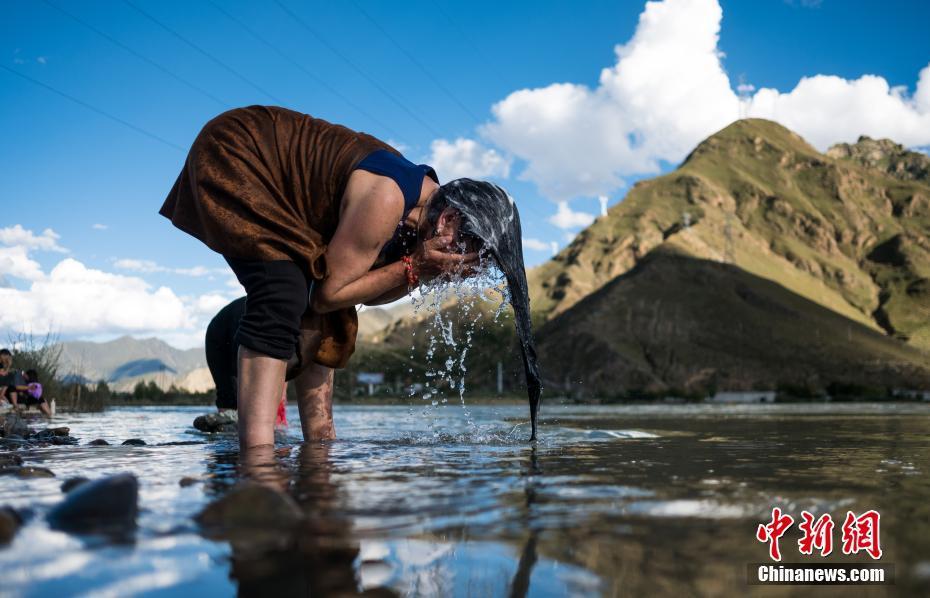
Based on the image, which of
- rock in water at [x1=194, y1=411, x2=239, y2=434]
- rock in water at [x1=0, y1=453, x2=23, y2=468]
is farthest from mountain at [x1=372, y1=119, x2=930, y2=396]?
rock in water at [x1=0, y1=453, x2=23, y2=468]

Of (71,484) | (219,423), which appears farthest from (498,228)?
(219,423)

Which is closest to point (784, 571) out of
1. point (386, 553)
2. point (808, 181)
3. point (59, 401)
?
point (386, 553)

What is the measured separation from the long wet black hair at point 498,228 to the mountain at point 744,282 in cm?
6137

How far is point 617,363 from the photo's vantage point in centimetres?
8506

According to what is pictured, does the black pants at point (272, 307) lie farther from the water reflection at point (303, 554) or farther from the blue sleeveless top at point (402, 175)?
the water reflection at point (303, 554)

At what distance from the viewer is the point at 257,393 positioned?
3.43 metres

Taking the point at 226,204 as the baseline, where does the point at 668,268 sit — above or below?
above

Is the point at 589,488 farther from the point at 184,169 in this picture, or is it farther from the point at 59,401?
the point at 59,401

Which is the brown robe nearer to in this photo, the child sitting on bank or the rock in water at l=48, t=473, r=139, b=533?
the rock in water at l=48, t=473, r=139, b=533

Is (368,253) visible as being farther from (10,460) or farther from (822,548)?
(822,548)

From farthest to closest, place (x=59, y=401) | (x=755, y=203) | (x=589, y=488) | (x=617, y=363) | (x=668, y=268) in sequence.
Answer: (x=755, y=203), (x=668, y=268), (x=617, y=363), (x=59, y=401), (x=589, y=488)

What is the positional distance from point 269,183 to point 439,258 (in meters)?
0.86

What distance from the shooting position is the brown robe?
3512mm

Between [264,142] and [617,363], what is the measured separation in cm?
8357
